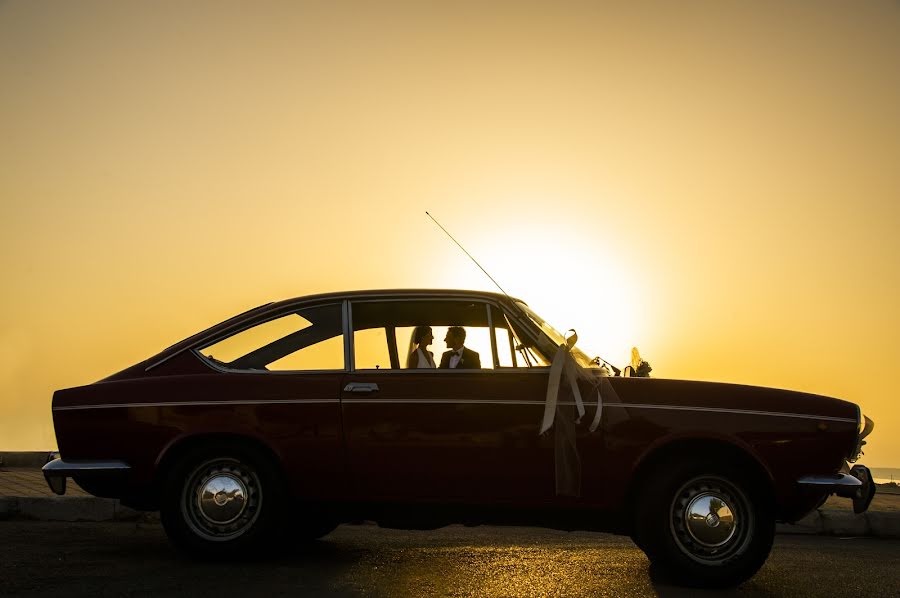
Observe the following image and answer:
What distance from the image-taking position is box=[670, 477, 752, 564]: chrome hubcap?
6555mm

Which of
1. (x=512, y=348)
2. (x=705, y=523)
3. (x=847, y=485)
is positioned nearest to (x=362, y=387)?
(x=512, y=348)

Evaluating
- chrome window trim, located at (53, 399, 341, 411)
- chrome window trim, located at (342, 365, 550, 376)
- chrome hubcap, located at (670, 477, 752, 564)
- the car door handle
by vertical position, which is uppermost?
chrome window trim, located at (342, 365, 550, 376)

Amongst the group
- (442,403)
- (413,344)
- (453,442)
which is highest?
(413,344)

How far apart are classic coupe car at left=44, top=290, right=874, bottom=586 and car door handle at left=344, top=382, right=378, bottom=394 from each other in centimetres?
1

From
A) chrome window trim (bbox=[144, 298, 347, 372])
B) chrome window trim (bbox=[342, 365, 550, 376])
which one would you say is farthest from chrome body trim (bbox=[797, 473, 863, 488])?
chrome window trim (bbox=[144, 298, 347, 372])

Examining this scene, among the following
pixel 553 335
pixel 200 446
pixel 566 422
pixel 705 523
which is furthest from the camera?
pixel 553 335

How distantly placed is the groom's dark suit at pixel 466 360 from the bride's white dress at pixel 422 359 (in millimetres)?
115

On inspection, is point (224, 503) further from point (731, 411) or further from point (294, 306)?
point (731, 411)

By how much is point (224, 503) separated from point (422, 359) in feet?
5.37

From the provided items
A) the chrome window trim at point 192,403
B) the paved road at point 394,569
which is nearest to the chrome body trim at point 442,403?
the chrome window trim at point 192,403

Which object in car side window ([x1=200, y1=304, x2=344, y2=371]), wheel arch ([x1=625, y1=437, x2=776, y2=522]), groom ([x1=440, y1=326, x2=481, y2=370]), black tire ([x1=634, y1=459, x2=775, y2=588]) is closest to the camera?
black tire ([x1=634, y1=459, x2=775, y2=588])

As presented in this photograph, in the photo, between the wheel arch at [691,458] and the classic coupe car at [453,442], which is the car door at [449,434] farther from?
the wheel arch at [691,458]

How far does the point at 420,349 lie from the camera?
7.36 m

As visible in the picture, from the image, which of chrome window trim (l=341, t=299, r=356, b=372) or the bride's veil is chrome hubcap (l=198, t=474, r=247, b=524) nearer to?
chrome window trim (l=341, t=299, r=356, b=372)
